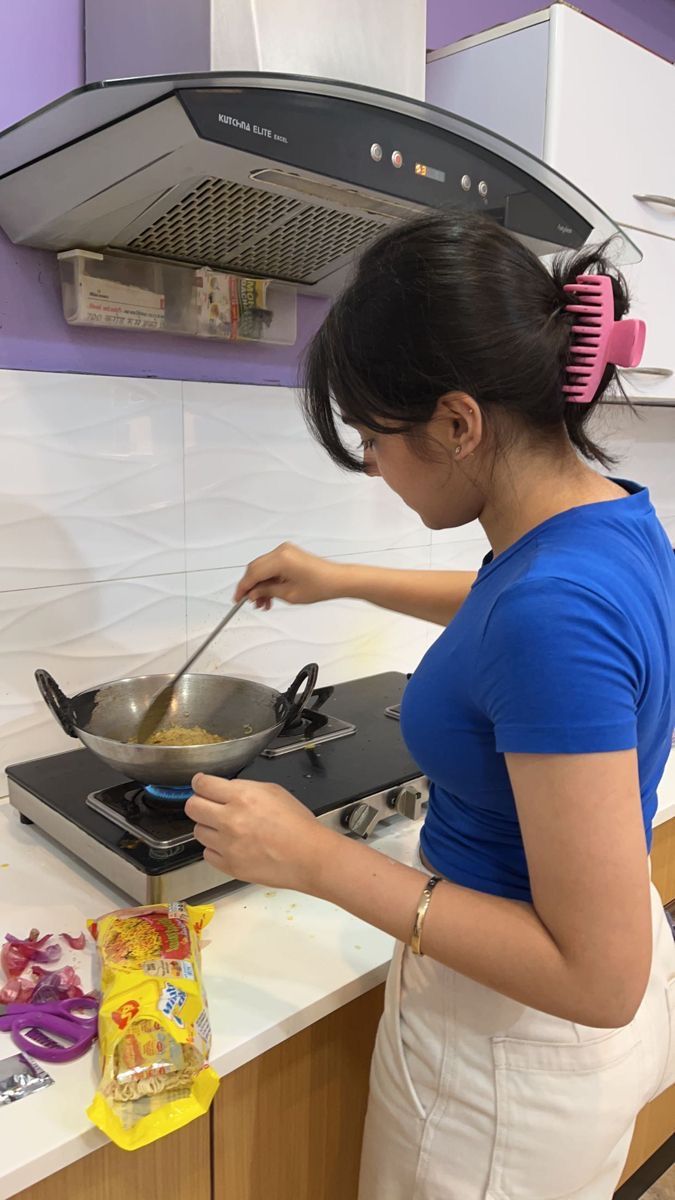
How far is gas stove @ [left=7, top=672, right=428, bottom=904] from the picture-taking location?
95 centimetres

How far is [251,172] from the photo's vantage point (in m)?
0.92

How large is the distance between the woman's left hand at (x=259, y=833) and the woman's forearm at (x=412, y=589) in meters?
0.50

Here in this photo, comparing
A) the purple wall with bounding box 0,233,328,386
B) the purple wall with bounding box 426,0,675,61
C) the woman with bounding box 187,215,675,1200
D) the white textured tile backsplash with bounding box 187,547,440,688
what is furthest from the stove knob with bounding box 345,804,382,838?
the purple wall with bounding box 426,0,675,61

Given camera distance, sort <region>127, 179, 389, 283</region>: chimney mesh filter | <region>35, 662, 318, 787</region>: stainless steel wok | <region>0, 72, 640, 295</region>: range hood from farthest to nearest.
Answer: <region>127, 179, 389, 283</region>: chimney mesh filter → <region>35, 662, 318, 787</region>: stainless steel wok → <region>0, 72, 640, 295</region>: range hood

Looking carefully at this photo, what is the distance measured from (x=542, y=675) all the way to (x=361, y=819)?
590 mm

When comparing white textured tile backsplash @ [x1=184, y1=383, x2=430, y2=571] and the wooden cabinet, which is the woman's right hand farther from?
the wooden cabinet

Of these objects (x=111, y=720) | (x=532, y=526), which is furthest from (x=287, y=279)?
(x=532, y=526)

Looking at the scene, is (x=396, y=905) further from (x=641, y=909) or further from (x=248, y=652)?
(x=248, y=652)

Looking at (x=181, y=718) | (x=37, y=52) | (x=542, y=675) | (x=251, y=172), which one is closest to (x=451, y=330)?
(x=542, y=675)

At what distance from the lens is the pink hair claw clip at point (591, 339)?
2.23 feet

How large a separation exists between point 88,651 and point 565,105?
1141 millimetres

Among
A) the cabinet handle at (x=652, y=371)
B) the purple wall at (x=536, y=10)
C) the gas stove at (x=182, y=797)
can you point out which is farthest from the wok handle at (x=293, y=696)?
the purple wall at (x=536, y=10)

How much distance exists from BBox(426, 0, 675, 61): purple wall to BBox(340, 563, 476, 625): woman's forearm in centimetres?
104

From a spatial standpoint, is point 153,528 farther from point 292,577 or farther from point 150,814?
point 150,814
